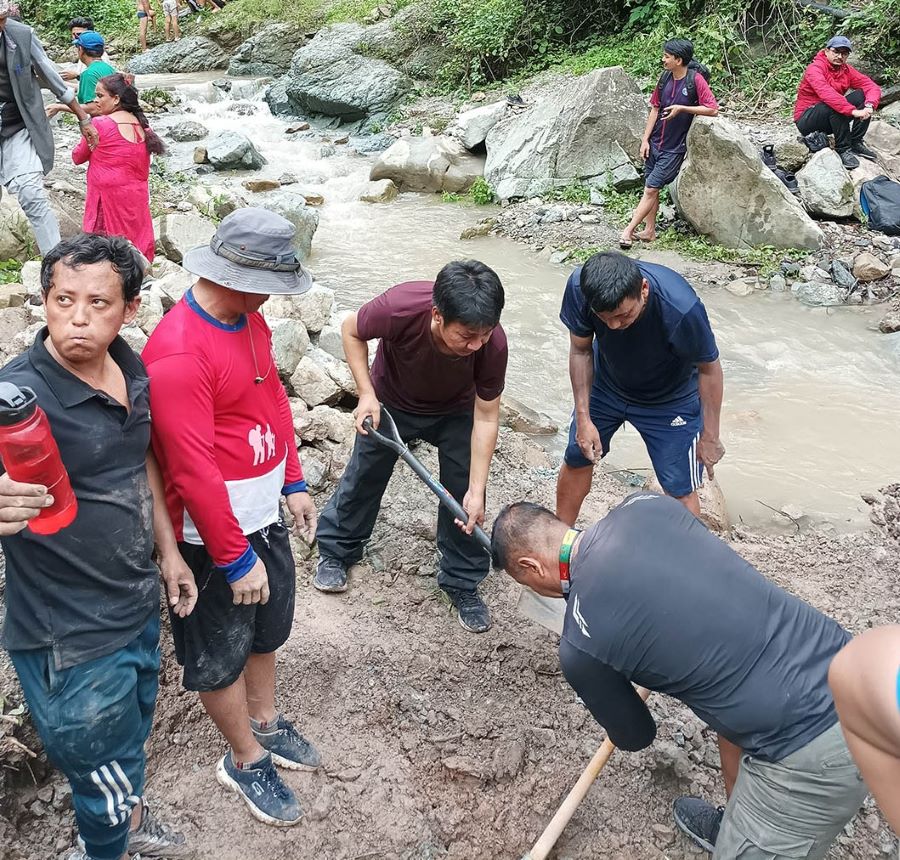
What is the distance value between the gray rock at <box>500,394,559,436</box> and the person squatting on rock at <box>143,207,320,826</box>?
2922mm

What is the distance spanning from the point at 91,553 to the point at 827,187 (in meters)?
8.54

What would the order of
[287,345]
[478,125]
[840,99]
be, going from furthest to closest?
[478,125] < [840,99] < [287,345]

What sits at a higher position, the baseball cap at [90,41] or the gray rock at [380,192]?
the baseball cap at [90,41]

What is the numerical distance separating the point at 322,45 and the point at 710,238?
10.9 m

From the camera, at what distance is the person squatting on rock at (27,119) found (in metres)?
4.88

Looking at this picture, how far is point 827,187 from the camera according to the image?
323 inches

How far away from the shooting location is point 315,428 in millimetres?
4312

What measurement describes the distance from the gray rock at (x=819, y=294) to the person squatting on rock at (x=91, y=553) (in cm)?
685

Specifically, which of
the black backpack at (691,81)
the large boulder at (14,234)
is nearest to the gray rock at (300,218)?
the large boulder at (14,234)

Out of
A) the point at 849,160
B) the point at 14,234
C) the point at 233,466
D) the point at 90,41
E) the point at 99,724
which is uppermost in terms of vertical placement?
the point at 90,41

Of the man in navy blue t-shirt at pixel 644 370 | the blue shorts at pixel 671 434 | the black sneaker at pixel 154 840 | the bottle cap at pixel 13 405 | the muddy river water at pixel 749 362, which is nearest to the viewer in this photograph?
the bottle cap at pixel 13 405

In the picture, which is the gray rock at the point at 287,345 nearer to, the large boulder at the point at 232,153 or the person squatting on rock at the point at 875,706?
the person squatting on rock at the point at 875,706

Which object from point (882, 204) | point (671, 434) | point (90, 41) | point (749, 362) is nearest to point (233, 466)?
point (671, 434)

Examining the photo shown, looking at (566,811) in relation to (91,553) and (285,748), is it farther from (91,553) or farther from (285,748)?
(91,553)
